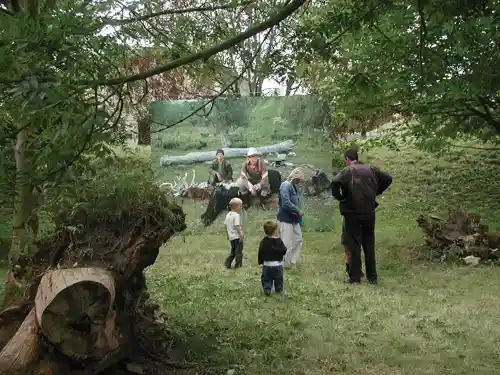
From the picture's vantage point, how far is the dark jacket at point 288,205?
9547 mm

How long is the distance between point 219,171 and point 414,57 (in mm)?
6454

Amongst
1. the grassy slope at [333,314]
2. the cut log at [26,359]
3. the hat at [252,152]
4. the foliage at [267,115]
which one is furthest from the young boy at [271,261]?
the foliage at [267,115]

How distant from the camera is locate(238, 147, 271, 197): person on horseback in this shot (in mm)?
13656

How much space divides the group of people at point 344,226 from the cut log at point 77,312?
130 inches

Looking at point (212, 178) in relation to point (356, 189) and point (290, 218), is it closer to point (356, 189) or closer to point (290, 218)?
point (290, 218)

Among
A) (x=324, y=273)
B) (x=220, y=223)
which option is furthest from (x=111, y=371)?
(x=220, y=223)

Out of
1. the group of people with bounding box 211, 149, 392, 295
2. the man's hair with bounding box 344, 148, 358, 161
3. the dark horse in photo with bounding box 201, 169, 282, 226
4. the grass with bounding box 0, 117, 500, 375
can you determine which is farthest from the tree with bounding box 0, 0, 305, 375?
the dark horse in photo with bounding box 201, 169, 282, 226

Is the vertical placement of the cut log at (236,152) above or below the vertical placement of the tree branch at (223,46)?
below

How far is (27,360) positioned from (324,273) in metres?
6.11

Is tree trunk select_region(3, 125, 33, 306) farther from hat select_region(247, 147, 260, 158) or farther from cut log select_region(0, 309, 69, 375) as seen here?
hat select_region(247, 147, 260, 158)

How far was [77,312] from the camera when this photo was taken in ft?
12.9

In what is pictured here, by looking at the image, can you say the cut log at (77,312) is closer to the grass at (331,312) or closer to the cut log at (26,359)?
the cut log at (26,359)

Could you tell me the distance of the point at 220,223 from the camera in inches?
548

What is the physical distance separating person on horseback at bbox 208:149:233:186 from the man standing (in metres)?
5.27
